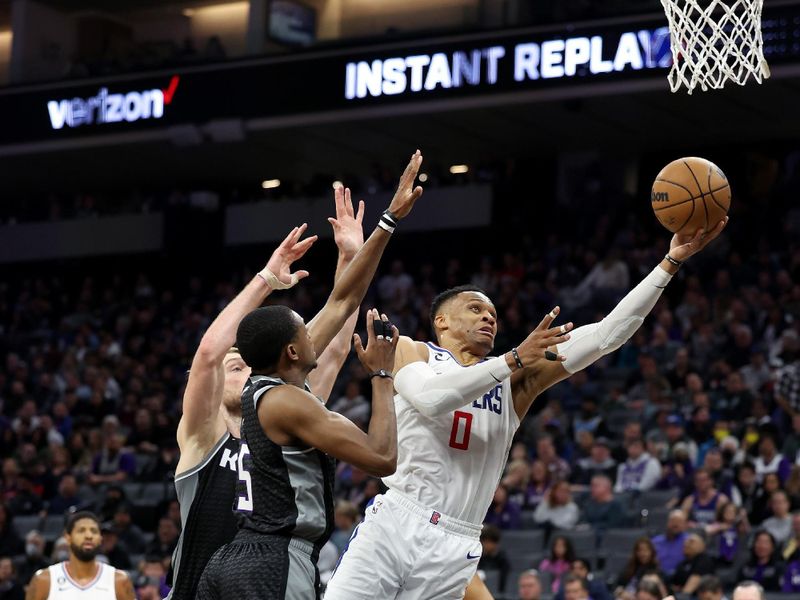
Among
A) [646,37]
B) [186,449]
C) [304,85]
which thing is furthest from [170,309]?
[186,449]

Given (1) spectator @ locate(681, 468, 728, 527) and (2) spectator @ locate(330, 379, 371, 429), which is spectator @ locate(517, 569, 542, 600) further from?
(2) spectator @ locate(330, 379, 371, 429)

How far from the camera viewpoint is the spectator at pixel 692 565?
33.3 ft

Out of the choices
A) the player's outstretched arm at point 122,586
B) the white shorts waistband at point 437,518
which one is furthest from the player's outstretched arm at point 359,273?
the player's outstretched arm at point 122,586

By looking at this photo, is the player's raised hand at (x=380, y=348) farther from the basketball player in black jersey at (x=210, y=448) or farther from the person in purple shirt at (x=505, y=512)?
the person in purple shirt at (x=505, y=512)

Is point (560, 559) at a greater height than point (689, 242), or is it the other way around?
point (689, 242)

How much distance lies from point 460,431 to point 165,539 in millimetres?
8094

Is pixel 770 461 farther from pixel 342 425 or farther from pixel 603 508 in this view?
pixel 342 425

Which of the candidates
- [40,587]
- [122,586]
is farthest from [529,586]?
[40,587]

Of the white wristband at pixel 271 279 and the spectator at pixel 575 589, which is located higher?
the white wristband at pixel 271 279

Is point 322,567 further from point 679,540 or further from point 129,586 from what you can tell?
point 129,586

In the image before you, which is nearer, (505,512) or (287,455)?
(287,455)

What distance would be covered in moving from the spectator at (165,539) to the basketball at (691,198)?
8.16 meters

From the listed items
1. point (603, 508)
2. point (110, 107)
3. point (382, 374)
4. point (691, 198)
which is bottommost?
point (603, 508)

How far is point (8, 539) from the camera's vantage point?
Result: 559 inches
